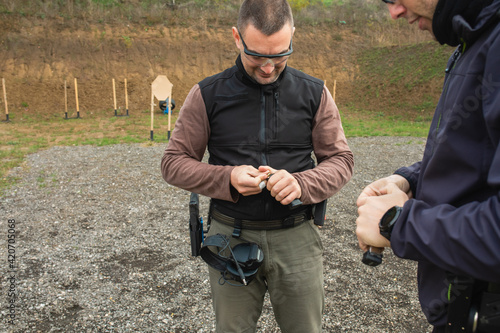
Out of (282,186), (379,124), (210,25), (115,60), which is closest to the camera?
(282,186)

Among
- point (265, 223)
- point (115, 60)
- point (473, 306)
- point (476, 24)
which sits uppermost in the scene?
point (476, 24)

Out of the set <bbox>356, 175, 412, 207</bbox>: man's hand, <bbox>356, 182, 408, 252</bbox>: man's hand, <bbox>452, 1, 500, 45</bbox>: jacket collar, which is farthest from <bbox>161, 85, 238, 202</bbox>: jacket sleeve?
<bbox>452, 1, 500, 45</bbox>: jacket collar

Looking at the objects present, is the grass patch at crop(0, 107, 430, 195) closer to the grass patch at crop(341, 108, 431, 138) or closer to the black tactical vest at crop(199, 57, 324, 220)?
the grass patch at crop(341, 108, 431, 138)

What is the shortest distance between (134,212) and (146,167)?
9.25ft

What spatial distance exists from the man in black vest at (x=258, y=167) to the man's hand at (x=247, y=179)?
0.34ft

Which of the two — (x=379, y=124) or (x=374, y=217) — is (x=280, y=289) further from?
(x=379, y=124)

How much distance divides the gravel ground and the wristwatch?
2.51 metres

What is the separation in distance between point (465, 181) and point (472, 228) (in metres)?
0.19

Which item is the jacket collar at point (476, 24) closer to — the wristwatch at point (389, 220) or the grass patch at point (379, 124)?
the wristwatch at point (389, 220)

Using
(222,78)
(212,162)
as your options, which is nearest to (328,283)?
(212,162)

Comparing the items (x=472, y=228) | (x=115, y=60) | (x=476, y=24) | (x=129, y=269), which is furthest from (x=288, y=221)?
(x=115, y=60)

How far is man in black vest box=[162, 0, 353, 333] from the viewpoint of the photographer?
1992 mm

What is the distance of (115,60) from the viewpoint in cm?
2128

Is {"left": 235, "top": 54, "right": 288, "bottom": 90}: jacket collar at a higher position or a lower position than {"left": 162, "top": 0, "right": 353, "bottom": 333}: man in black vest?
higher
